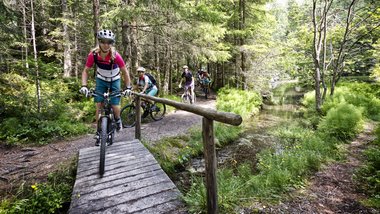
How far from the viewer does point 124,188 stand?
338 cm

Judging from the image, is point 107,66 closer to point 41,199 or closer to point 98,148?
point 98,148

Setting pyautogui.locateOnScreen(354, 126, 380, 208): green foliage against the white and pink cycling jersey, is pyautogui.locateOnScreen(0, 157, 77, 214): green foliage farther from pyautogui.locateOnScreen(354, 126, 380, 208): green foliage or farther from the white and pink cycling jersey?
pyautogui.locateOnScreen(354, 126, 380, 208): green foliage

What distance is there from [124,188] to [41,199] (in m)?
1.39

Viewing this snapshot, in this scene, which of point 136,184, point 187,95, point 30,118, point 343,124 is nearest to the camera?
point 136,184

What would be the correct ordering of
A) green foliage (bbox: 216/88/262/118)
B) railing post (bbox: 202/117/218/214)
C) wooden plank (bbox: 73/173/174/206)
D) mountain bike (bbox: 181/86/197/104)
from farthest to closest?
mountain bike (bbox: 181/86/197/104)
green foliage (bbox: 216/88/262/118)
wooden plank (bbox: 73/173/174/206)
railing post (bbox: 202/117/218/214)

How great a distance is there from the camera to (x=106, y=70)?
15.6 ft

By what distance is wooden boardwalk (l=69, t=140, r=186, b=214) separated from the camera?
289 cm

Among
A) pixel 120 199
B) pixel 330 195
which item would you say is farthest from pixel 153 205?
pixel 330 195

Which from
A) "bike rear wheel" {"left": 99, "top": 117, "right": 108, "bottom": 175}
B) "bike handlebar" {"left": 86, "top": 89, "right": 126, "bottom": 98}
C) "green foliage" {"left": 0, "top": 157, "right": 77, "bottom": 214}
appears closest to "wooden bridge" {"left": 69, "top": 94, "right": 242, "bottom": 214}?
"bike rear wheel" {"left": 99, "top": 117, "right": 108, "bottom": 175}

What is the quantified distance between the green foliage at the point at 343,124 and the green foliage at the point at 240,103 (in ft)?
14.3

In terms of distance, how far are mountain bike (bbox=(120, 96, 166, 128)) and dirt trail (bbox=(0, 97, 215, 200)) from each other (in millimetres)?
402

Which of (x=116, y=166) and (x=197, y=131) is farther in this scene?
(x=197, y=131)

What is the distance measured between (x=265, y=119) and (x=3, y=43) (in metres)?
12.7

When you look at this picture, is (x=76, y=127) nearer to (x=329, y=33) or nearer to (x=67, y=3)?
(x=67, y=3)
